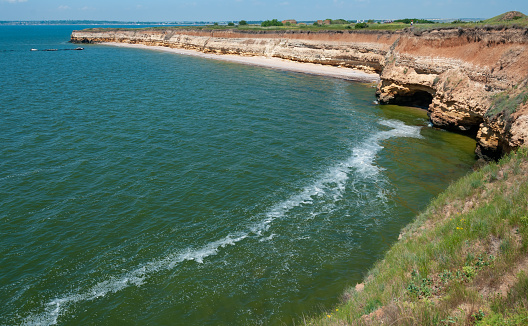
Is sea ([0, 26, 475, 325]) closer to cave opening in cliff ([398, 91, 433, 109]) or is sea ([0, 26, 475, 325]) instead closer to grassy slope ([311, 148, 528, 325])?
cave opening in cliff ([398, 91, 433, 109])

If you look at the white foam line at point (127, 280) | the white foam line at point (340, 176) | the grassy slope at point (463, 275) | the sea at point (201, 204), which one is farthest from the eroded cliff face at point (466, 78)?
the white foam line at point (127, 280)

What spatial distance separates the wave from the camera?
12.0m

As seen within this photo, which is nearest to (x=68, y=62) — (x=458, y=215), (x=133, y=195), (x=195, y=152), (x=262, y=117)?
(x=262, y=117)

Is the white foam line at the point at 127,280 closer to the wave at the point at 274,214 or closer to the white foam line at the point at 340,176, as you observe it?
the wave at the point at 274,214

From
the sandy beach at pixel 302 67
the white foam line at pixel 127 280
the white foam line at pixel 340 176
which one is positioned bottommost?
the white foam line at pixel 127 280

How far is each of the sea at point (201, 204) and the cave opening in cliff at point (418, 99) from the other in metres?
2.31

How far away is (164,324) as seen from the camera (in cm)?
1091

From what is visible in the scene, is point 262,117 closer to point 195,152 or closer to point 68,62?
point 195,152

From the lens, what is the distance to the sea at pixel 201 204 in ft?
39.5

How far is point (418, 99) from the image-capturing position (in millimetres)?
39656

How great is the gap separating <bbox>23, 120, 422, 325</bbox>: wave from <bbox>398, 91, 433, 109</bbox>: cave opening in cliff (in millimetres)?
10705

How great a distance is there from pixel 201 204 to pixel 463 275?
12875mm

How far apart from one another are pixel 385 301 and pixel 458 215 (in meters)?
5.54

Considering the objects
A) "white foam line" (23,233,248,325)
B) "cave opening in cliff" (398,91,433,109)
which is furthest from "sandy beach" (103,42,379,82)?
"white foam line" (23,233,248,325)
